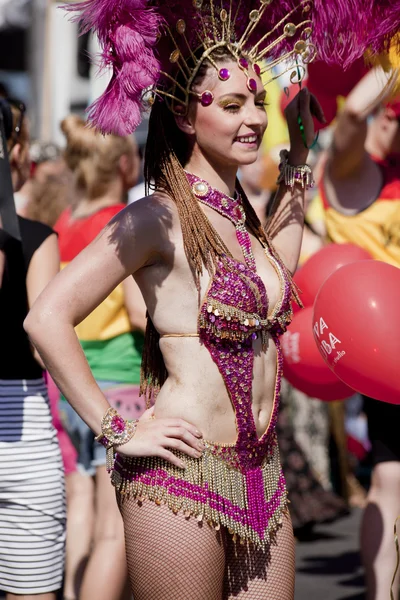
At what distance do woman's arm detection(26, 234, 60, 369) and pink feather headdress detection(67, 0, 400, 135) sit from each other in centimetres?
81

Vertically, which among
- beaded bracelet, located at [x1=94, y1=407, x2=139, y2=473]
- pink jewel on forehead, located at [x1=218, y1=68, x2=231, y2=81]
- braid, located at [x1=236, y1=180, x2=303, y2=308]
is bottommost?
beaded bracelet, located at [x1=94, y1=407, x2=139, y2=473]

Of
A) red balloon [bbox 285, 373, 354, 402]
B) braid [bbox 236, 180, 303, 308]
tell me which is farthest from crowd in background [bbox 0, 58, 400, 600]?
braid [bbox 236, 180, 303, 308]

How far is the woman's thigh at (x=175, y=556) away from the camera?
2.49m

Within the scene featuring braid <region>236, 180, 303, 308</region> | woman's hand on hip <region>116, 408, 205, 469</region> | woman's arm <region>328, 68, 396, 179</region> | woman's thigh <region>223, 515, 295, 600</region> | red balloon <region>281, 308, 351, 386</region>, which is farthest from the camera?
red balloon <region>281, 308, 351, 386</region>

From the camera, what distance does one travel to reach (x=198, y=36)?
105 inches

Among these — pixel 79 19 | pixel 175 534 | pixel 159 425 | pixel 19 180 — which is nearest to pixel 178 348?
pixel 159 425

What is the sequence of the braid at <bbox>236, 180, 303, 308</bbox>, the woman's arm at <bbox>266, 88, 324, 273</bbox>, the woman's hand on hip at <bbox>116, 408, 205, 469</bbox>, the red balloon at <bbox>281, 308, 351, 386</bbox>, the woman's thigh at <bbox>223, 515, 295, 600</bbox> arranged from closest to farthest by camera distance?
the woman's hand on hip at <bbox>116, 408, 205, 469</bbox> < the woman's thigh at <bbox>223, 515, 295, 600</bbox> < the braid at <bbox>236, 180, 303, 308</bbox> < the woman's arm at <bbox>266, 88, 324, 273</bbox> < the red balloon at <bbox>281, 308, 351, 386</bbox>

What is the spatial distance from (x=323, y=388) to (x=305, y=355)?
17 cm

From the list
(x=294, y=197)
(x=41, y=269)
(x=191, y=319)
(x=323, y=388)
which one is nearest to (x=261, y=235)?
(x=294, y=197)

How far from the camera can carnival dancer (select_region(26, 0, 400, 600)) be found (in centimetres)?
251

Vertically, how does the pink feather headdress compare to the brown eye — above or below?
above

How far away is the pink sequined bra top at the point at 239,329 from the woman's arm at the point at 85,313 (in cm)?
16

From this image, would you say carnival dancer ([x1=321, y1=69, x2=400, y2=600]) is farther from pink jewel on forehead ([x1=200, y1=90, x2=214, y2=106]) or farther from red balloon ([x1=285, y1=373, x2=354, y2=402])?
pink jewel on forehead ([x1=200, y1=90, x2=214, y2=106])

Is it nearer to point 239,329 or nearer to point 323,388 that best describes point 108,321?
point 323,388
